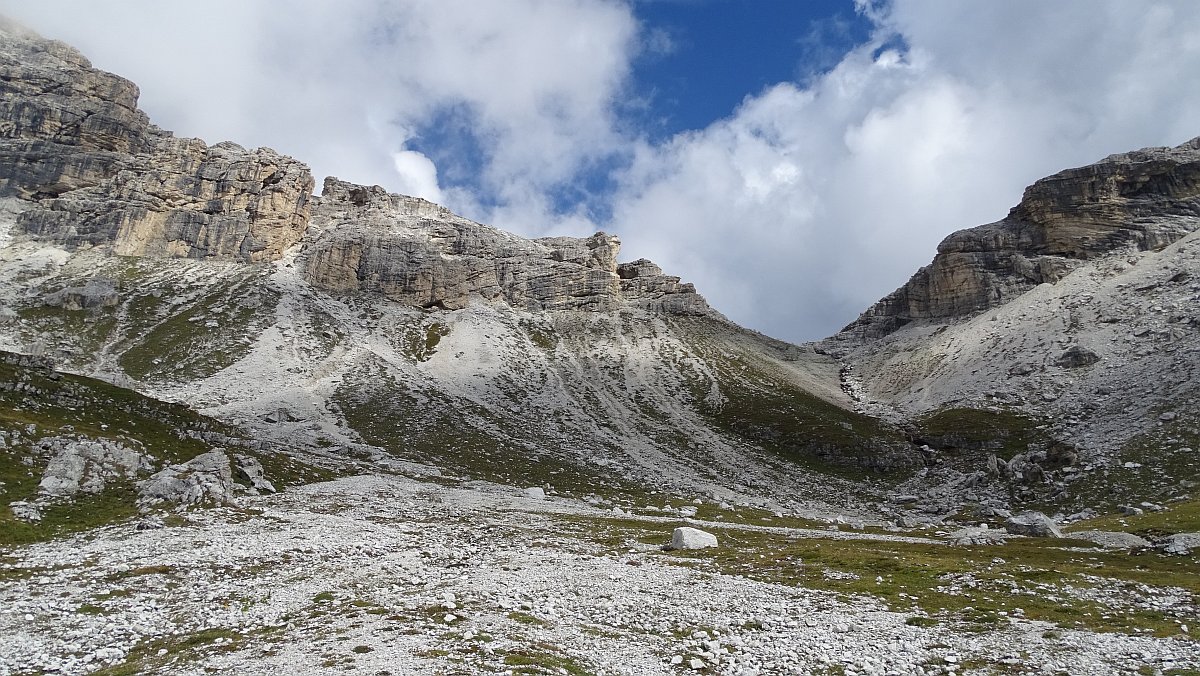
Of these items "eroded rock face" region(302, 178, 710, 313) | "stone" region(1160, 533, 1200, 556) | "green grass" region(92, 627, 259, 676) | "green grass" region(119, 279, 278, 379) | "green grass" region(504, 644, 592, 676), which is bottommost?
"green grass" region(92, 627, 259, 676)

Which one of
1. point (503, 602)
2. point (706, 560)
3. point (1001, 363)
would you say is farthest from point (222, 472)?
point (1001, 363)

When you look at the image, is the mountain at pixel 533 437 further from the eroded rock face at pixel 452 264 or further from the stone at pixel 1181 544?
the eroded rock face at pixel 452 264

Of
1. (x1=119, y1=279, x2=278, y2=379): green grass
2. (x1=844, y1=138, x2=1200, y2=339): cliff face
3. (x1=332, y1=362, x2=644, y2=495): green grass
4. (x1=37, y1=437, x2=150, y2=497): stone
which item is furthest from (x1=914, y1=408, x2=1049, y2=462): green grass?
(x1=119, y1=279, x2=278, y2=379): green grass

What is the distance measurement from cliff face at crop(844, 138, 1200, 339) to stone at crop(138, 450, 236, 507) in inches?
6396

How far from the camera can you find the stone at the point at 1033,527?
1793 inches

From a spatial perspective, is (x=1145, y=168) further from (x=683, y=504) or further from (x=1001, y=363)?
(x=683, y=504)

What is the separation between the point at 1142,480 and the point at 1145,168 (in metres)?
123

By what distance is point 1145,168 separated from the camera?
141 meters

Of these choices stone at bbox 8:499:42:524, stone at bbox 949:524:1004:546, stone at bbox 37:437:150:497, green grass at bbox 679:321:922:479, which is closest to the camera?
stone at bbox 8:499:42:524

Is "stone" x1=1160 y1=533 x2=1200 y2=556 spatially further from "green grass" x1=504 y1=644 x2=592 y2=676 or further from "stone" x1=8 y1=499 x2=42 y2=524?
Answer: "stone" x1=8 y1=499 x2=42 y2=524

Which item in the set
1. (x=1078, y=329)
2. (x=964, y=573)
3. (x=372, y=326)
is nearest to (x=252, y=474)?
(x=964, y=573)

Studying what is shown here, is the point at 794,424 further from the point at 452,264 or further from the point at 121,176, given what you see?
the point at 121,176

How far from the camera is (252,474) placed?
152 feet

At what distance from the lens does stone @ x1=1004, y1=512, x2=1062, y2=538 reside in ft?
149
